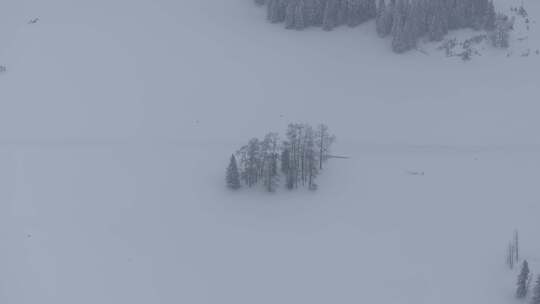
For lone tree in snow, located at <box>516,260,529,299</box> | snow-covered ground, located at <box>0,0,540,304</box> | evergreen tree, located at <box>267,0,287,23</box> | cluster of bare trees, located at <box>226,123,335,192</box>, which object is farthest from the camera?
evergreen tree, located at <box>267,0,287,23</box>

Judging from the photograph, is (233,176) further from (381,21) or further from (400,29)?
(381,21)

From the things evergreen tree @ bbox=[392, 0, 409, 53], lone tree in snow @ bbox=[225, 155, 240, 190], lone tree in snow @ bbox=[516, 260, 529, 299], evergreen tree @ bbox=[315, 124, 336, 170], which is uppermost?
evergreen tree @ bbox=[392, 0, 409, 53]

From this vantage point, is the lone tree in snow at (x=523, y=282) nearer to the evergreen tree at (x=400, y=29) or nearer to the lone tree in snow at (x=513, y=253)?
the lone tree in snow at (x=513, y=253)

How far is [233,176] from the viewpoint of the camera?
53906mm

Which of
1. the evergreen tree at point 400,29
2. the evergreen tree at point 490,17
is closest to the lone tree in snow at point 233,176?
the evergreen tree at point 400,29

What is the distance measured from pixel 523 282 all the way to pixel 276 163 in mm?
23732

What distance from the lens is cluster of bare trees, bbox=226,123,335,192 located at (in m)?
53.9

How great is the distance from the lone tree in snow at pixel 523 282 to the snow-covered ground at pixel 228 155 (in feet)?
4.11

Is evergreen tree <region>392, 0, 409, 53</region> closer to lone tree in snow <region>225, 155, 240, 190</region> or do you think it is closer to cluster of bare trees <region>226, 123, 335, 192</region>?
cluster of bare trees <region>226, 123, 335, 192</region>

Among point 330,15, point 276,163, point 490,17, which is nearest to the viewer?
point 276,163

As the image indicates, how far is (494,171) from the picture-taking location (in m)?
56.7

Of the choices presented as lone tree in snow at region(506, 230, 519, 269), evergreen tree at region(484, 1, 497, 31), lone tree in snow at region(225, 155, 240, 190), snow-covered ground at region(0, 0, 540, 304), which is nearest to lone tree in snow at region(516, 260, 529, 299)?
snow-covered ground at region(0, 0, 540, 304)

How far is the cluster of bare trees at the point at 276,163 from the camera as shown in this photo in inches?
2122

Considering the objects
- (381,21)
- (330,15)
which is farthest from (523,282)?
(330,15)
